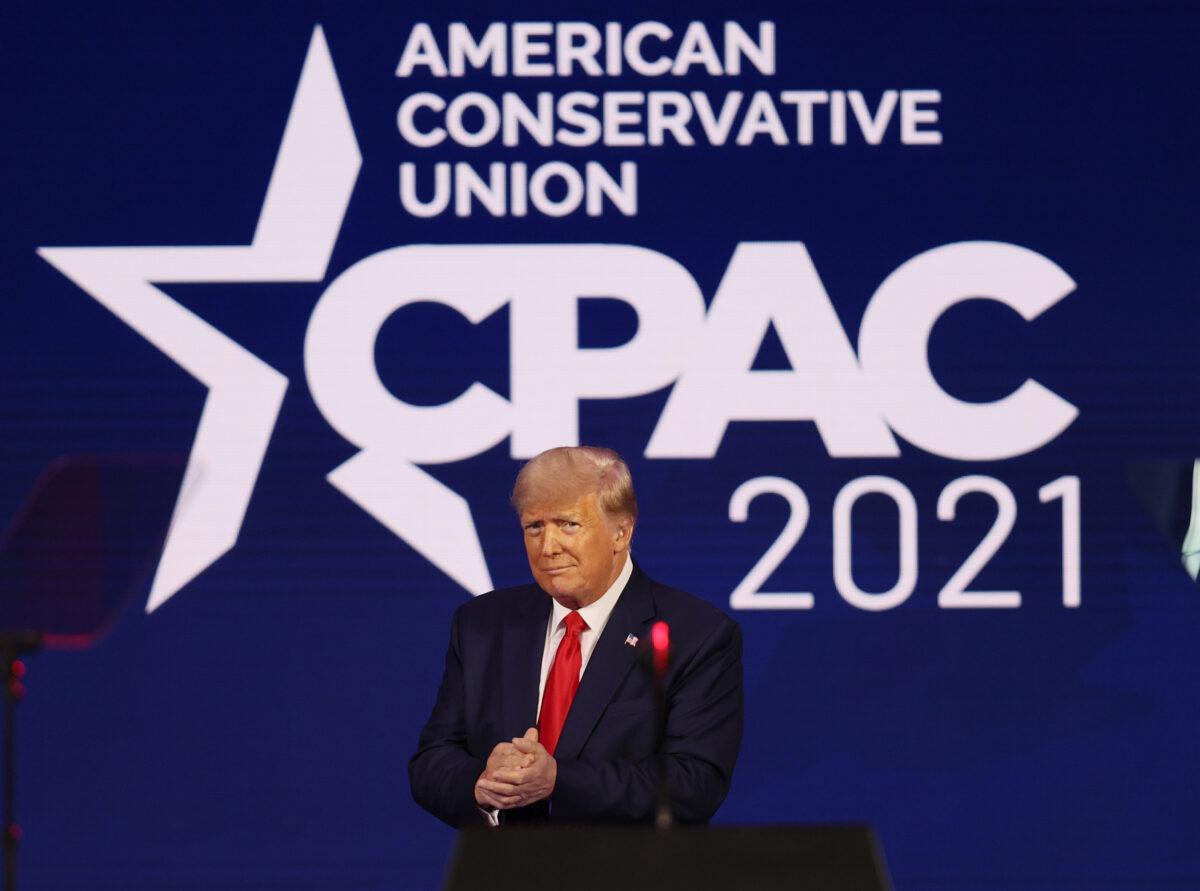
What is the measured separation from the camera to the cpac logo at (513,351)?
13.6 ft

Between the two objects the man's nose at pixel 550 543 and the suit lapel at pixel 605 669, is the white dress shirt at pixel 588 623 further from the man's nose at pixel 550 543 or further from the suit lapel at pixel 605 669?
the man's nose at pixel 550 543

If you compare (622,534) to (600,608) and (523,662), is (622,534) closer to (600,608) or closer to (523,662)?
(600,608)

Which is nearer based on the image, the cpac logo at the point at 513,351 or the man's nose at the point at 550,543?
the man's nose at the point at 550,543

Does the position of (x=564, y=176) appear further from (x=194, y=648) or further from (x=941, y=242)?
(x=194, y=648)

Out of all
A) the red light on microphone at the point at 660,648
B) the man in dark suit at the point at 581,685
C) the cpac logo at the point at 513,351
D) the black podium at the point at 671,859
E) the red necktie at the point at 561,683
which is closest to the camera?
the black podium at the point at 671,859

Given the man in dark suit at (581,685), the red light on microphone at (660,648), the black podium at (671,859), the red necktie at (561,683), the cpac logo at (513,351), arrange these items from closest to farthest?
the black podium at (671,859) → the red light on microphone at (660,648) → the man in dark suit at (581,685) → the red necktie at (561,683) → the cpac logo at (513,351)

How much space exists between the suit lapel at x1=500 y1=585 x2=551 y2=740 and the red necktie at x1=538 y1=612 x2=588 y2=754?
0.03 m

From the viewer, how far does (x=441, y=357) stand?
4.20 m

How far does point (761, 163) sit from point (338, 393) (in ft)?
4.17

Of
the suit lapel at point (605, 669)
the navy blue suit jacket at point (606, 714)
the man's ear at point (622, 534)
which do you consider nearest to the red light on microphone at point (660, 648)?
the navy blue suit jacket at point (606, 714)

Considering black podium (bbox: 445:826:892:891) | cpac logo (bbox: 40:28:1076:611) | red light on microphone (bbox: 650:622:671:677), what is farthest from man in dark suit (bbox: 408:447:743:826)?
cpac logo (bbox: 40:28:1076:611)

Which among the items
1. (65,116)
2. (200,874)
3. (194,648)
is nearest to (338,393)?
(194,648)

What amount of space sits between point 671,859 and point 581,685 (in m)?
0.94

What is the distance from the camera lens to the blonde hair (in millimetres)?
2926
